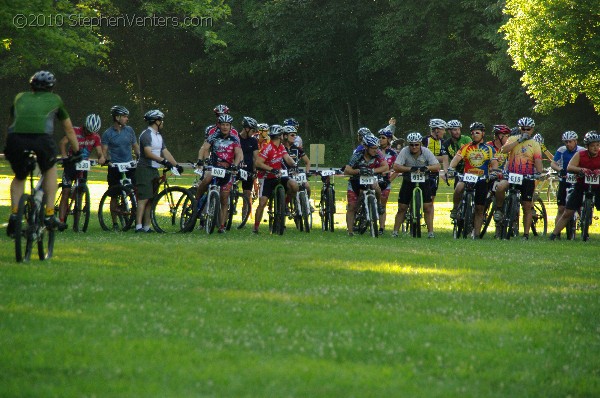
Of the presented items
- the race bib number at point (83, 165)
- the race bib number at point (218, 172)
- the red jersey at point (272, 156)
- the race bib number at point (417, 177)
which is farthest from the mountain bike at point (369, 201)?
the race bib number at point (83, 165)

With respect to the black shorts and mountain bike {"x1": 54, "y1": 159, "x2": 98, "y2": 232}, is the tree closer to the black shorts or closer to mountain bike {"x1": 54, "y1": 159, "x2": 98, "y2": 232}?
mountain bike {"x1": 54, "y1": 159, "x2": 98, "y2": 232}

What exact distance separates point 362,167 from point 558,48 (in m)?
31.2

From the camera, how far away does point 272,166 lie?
19.8 metres

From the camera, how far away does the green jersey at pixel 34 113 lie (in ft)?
40.3

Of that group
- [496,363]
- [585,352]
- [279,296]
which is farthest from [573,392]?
[279,296]

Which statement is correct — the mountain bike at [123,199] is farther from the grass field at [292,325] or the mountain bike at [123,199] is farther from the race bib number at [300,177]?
the grass field at [292,325]

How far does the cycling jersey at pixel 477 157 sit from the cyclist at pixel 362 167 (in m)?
1.36

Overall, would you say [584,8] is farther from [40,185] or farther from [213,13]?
[40,185]

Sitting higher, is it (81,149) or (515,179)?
(81,149)

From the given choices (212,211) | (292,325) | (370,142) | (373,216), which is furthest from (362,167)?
(292,325)

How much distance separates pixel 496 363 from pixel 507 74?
49680 mm

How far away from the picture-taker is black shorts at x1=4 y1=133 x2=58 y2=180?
12240 millimetres

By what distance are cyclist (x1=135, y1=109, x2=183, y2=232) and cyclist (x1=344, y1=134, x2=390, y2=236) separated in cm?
318

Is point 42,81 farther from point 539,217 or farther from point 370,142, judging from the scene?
point 539,217
